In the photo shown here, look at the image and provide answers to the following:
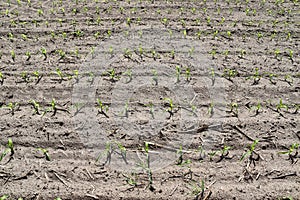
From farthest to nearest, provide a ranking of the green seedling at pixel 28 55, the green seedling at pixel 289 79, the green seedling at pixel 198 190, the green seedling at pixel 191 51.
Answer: the green seedling at pixel 191 51, the green seedling at pixel 28 55, the green seedling at pixel 289 79, the green seedling at pixel 198 190

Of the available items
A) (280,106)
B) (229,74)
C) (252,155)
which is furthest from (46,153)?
(280,106)

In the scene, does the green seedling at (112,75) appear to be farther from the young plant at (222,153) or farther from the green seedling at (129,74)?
the young plant at (222,153)

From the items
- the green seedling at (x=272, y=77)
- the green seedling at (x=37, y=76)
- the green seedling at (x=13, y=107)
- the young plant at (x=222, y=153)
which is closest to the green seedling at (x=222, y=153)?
the young plant at (x=222, y=153)

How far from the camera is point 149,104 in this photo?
11.8 feet

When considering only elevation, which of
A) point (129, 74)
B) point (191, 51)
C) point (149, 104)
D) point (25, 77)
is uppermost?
point (191, 51)

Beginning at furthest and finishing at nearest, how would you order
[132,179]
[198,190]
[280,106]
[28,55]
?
[28,55], [280,106], [132,179], [198,190]

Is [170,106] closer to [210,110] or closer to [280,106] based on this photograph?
[210,110]

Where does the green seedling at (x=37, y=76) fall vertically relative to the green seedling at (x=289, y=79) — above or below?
below

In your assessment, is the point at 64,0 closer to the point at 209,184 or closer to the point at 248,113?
the point at 248,113

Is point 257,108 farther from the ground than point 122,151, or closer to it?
farther from the ground

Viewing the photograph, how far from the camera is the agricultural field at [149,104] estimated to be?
2713 mm

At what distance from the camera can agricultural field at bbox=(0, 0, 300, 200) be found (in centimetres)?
271

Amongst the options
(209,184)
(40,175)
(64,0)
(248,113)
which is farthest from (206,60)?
(64,0)

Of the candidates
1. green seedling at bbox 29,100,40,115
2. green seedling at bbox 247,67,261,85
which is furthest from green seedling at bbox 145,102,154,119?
green seedling at bbox 247,67,261,85
